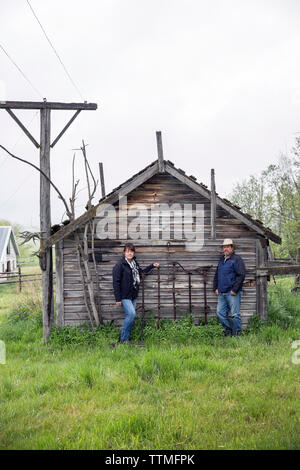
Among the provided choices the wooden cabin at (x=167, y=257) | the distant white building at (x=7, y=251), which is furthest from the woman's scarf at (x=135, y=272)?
the distant white building at (x=7, y=251)

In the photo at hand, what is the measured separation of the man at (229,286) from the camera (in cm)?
797

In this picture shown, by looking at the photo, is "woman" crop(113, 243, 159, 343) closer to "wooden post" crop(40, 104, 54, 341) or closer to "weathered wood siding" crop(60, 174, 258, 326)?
"weathered wood siding" crop(60, 174, 258, 326)

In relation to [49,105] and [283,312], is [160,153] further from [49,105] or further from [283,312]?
[283,312]

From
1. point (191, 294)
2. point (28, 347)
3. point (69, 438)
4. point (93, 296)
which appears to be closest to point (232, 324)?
point (191, 294)

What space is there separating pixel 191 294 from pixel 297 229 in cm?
1264

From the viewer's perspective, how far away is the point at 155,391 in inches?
203

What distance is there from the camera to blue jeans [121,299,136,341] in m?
7.71

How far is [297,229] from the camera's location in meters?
19.1

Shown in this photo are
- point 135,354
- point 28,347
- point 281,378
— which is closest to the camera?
point 281,378

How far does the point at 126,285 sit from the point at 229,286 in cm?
234

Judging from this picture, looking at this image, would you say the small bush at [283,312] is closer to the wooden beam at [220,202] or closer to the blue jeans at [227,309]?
the blue jeans at [227,309]

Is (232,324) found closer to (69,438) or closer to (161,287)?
(161,287)

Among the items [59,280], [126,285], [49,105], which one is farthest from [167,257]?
[49,105]

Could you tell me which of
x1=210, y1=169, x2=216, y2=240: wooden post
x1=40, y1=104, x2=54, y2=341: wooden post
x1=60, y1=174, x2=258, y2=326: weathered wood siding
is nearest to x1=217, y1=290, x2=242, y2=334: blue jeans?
x1=60, y1=174, x2=258, y2=326: weathered wood siding
